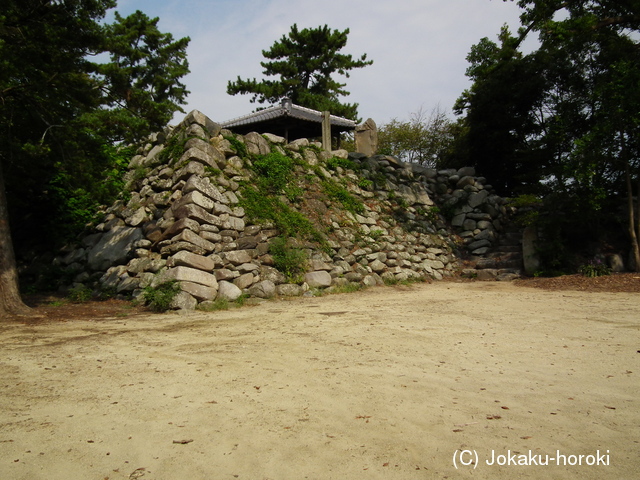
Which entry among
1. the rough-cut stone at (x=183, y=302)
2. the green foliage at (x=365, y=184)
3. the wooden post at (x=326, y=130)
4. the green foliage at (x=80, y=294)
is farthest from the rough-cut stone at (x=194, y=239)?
the wooden post at (x=326, y=130)

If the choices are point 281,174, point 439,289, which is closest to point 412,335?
point 439,289

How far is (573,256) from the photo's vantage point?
11.0 meters

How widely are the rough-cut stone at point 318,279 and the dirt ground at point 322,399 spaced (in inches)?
115

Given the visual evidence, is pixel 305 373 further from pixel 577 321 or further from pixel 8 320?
pixel 8 320

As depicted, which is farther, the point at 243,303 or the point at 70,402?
the point at 243,303

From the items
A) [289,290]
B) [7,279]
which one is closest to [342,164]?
[289,290]

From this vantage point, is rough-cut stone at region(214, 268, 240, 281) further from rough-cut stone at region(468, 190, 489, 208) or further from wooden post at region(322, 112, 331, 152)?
rough-cut stone at region(468, 190, 489, 208)

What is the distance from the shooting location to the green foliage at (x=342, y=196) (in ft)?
36.3

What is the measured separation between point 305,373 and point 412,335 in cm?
182

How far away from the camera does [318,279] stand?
28.6 ft

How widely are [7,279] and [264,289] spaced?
13.4ft

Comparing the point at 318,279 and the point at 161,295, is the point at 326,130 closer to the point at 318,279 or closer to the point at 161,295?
the point at 318,279

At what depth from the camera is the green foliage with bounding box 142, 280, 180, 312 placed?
6609mm

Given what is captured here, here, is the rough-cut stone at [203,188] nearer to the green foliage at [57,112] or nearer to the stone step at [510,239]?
the green foliage at [57,112]
